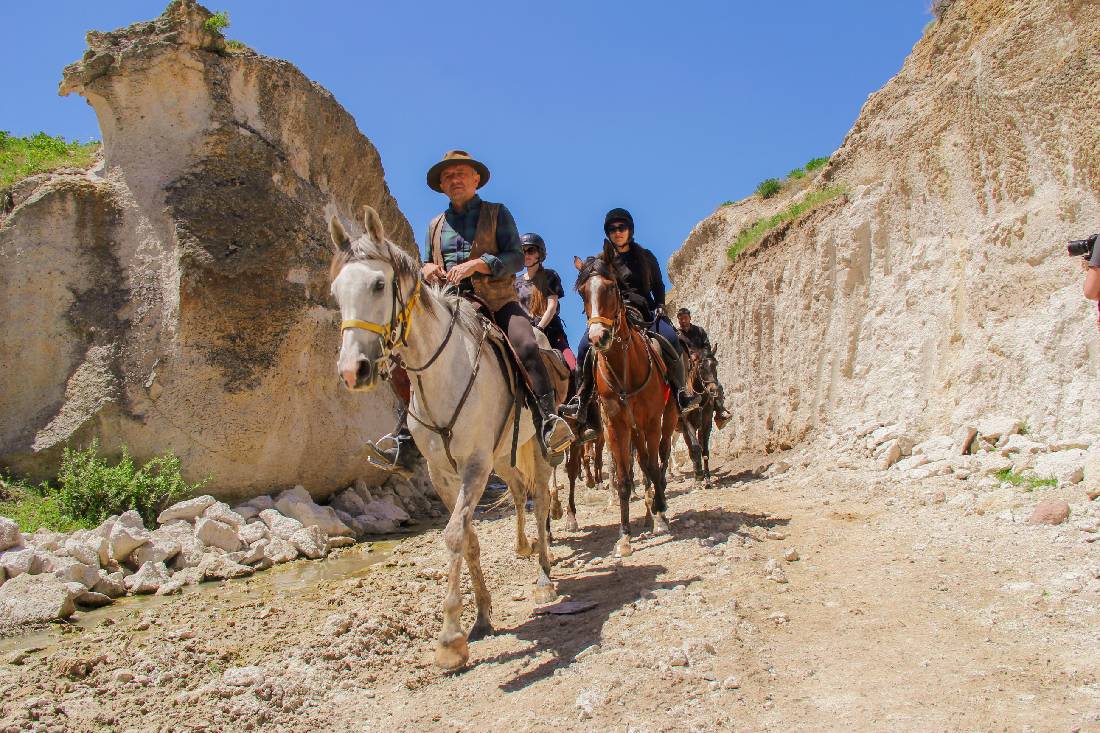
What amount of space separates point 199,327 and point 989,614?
29.5 feet

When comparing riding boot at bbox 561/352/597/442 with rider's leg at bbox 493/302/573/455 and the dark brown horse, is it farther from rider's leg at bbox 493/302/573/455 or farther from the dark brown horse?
the dark brown horse

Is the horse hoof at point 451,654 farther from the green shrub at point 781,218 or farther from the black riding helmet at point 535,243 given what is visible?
the green shrub at point 781,218

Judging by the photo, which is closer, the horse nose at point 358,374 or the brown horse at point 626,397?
the horse nose at point 358,374

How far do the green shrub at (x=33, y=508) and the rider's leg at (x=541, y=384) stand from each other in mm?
5471

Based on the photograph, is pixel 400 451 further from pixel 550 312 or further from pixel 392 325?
pixel 550 312

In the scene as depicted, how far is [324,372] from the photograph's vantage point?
437 inches

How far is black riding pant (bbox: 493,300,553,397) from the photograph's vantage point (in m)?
5.70

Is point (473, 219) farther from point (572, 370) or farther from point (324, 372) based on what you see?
point (324, 372)

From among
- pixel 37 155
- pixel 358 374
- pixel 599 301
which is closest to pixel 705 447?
pixel 599 301

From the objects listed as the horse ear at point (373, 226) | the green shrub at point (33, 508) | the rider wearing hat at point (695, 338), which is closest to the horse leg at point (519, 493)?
the horse ear at point (373, 226)

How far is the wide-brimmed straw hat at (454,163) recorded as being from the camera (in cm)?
619

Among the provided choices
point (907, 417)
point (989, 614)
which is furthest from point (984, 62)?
point (989, 614)

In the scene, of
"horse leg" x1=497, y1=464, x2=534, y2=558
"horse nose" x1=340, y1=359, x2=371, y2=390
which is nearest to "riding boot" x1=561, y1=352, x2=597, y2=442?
"horse leg" x1=497, y1=464, x2=534, y2=558

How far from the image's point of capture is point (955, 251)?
10.2 metres
